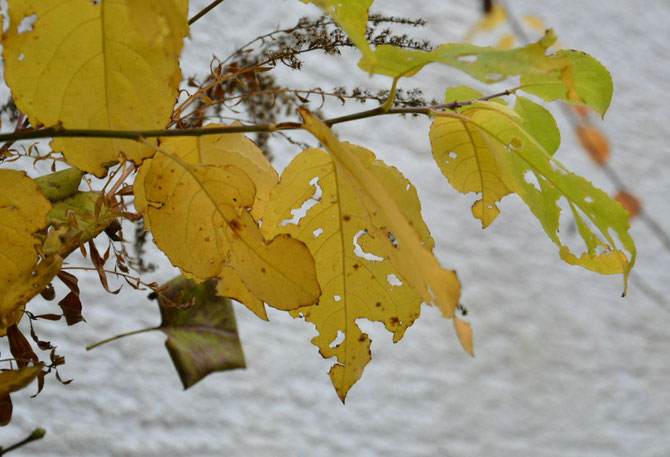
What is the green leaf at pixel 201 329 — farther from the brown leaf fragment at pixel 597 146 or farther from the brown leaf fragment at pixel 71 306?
the brown leaf fragment at pixel 597 146

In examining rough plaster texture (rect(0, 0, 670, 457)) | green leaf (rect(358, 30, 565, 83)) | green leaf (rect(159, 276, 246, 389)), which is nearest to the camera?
green leaf (rect(358, 30, 565, 83))

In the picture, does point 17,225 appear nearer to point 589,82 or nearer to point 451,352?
point 589,82

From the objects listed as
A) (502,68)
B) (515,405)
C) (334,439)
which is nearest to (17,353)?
(502,68)

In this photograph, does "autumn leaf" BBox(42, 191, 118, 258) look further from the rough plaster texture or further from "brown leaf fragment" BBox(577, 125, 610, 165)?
"brown leaf fragment" BBox(577, 125, 610, 165)

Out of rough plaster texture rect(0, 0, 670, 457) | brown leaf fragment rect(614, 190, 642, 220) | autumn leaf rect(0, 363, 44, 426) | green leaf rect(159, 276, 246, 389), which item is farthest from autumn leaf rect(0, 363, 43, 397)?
brown leaf fragment rect(614, 190, 642, 220)

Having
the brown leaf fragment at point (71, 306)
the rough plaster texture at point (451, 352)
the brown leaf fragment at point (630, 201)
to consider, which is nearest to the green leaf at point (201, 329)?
the brown leaf fragment at point (71, 306)

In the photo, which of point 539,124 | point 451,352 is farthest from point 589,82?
point 451,352
